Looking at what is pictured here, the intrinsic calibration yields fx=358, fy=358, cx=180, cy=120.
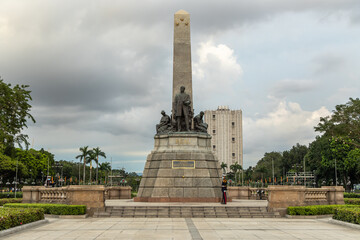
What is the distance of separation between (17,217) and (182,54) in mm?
17118

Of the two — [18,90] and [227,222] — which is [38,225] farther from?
[18,90]

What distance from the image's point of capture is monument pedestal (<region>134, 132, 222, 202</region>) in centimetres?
2241

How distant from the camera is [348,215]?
1484 centimetres

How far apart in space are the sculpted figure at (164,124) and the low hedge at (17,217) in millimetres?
11582

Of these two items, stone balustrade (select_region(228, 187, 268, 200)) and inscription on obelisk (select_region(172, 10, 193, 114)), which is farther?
stone balustrade (select_region(228, 187, 268, 200))

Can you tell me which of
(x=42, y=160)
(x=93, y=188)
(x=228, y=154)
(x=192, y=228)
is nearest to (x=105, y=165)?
(x=42, y=160)

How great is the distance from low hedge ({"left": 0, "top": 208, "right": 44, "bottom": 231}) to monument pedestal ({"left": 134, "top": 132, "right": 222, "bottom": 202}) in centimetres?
862

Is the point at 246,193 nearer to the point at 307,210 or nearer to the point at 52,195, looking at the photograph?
the point at 307,210

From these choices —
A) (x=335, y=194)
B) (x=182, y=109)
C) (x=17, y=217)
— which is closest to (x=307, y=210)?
(x=335, y=194)

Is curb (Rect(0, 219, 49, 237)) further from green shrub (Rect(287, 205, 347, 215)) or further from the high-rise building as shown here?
the high-rise building

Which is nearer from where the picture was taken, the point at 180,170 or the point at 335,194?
the point at 335,194

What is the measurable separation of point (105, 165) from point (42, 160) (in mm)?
19051

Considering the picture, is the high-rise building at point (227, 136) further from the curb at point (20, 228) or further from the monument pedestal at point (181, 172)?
the curb at point (20, 228)

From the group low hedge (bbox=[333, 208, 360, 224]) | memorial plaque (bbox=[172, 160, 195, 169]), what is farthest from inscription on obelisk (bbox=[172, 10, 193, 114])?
low hedge (bbox=[333, 208, 360, 224])
